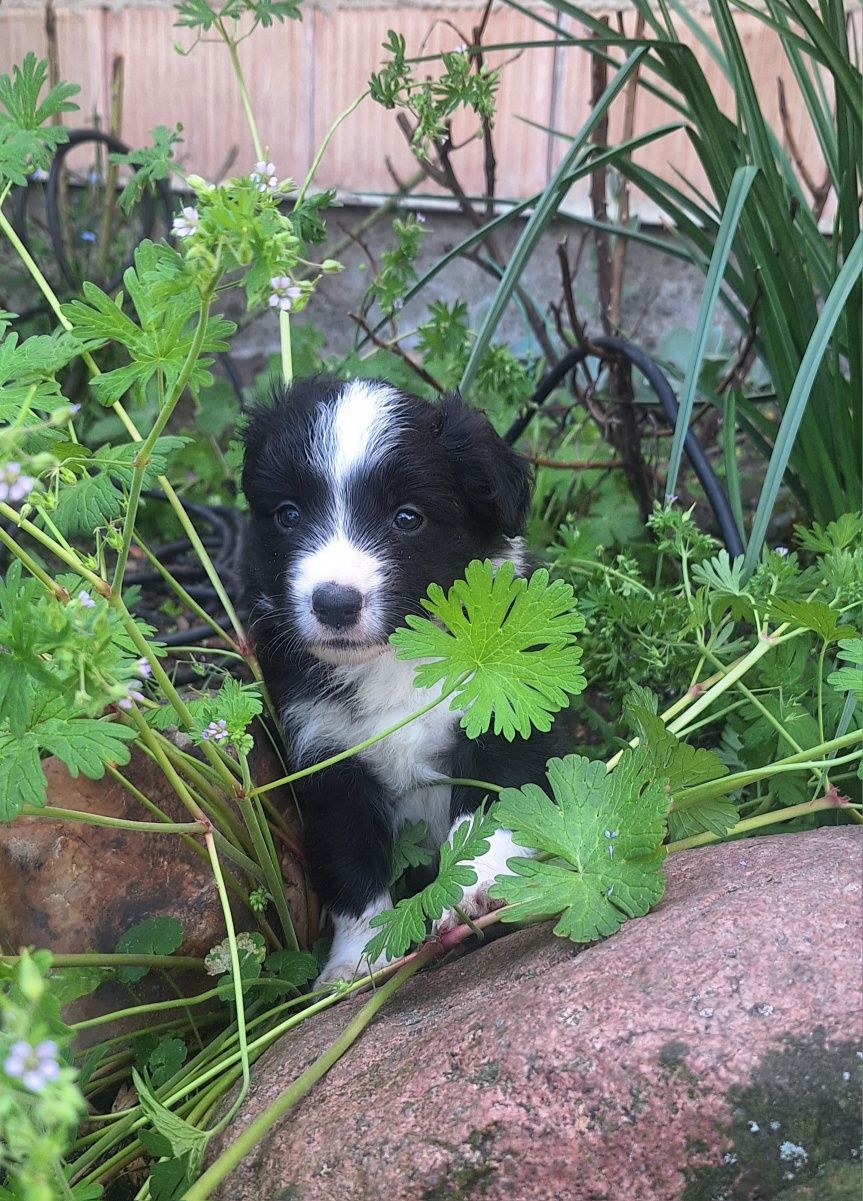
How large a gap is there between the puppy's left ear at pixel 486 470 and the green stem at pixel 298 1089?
864 millimetres

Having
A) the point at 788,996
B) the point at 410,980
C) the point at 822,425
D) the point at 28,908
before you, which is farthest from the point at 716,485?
the point at 28,908

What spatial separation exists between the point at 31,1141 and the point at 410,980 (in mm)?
1066

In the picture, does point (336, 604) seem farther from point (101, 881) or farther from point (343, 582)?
point (101, 881)

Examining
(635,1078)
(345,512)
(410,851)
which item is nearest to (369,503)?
(345,512)

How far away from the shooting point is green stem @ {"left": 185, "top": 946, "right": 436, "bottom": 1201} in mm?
1278

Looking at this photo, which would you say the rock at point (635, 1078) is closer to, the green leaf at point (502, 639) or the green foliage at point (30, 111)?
the green leaf at point (502, 639)

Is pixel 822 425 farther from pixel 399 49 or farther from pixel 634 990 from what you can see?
pixel 634 990

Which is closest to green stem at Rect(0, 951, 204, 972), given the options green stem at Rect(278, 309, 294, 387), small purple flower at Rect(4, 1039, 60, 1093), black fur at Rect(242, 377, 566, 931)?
black fur at Rect(242, 377, 566, 931)

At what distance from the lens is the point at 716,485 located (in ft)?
8.40

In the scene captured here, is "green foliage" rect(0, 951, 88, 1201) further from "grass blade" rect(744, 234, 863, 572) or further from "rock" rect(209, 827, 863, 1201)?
"grass blade" rect(744, 234, 863, 572)

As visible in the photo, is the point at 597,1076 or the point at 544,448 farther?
the point at 544,448

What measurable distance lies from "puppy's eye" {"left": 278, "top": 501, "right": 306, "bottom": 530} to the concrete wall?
2.93 metres

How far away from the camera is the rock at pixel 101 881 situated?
75.9 inches

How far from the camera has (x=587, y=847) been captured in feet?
4.96
